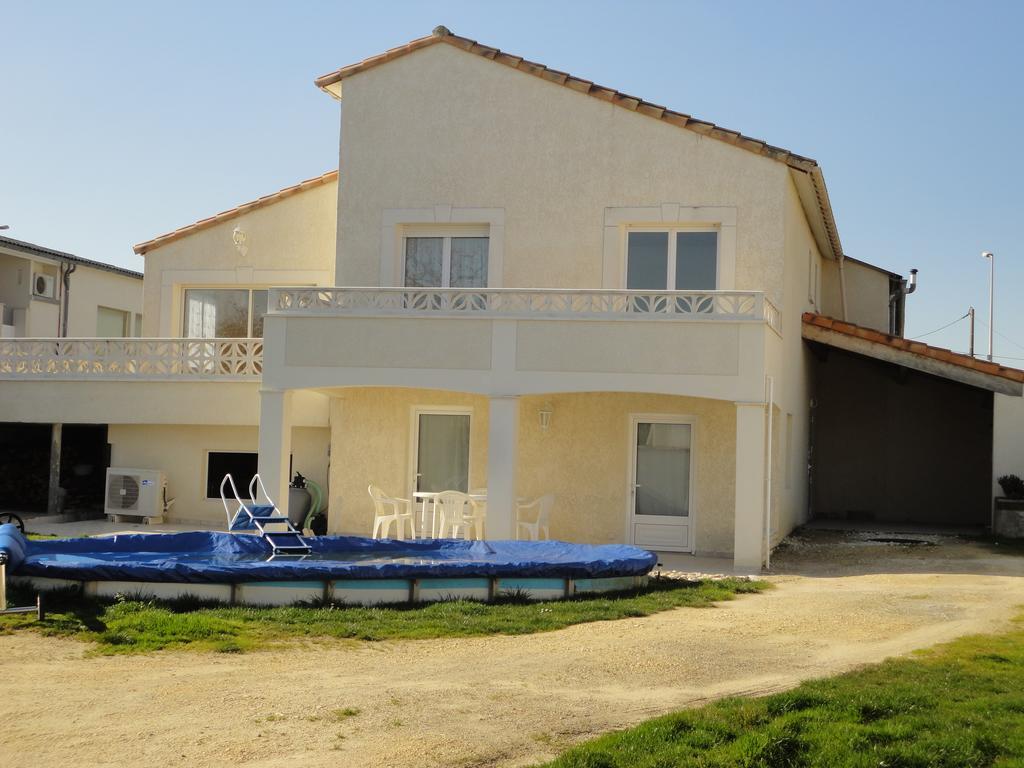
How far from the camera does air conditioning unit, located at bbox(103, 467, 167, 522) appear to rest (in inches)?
822

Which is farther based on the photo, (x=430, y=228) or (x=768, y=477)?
(x=430, y=228)

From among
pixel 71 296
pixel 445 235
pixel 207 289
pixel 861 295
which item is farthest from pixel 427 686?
pixel 71 296

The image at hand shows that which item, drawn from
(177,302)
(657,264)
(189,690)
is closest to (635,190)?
(657,264)

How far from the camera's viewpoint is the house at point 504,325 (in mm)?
16344

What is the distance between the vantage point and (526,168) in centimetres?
1850

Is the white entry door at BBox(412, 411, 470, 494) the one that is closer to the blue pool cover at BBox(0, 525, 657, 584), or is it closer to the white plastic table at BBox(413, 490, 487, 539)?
the white plastic table at BBox(413, 490, 487, 539)

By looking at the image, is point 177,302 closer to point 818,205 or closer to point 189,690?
point 818,205

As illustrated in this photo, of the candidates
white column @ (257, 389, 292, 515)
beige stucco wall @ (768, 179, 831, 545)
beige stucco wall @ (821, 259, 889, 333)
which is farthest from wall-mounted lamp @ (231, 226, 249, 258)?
beige stucco wall @ (821, 259, 889, 333)

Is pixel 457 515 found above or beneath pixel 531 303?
beneath

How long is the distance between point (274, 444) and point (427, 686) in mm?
9546

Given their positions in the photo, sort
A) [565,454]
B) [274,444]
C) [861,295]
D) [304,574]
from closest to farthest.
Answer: [304,574] → [274,444] → [565,454] → [861,295]

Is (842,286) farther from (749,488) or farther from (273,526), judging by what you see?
(273,526)

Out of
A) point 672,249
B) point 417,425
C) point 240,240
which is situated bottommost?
point 417,425

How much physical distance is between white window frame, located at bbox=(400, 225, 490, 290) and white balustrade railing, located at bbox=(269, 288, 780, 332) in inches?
72.6
